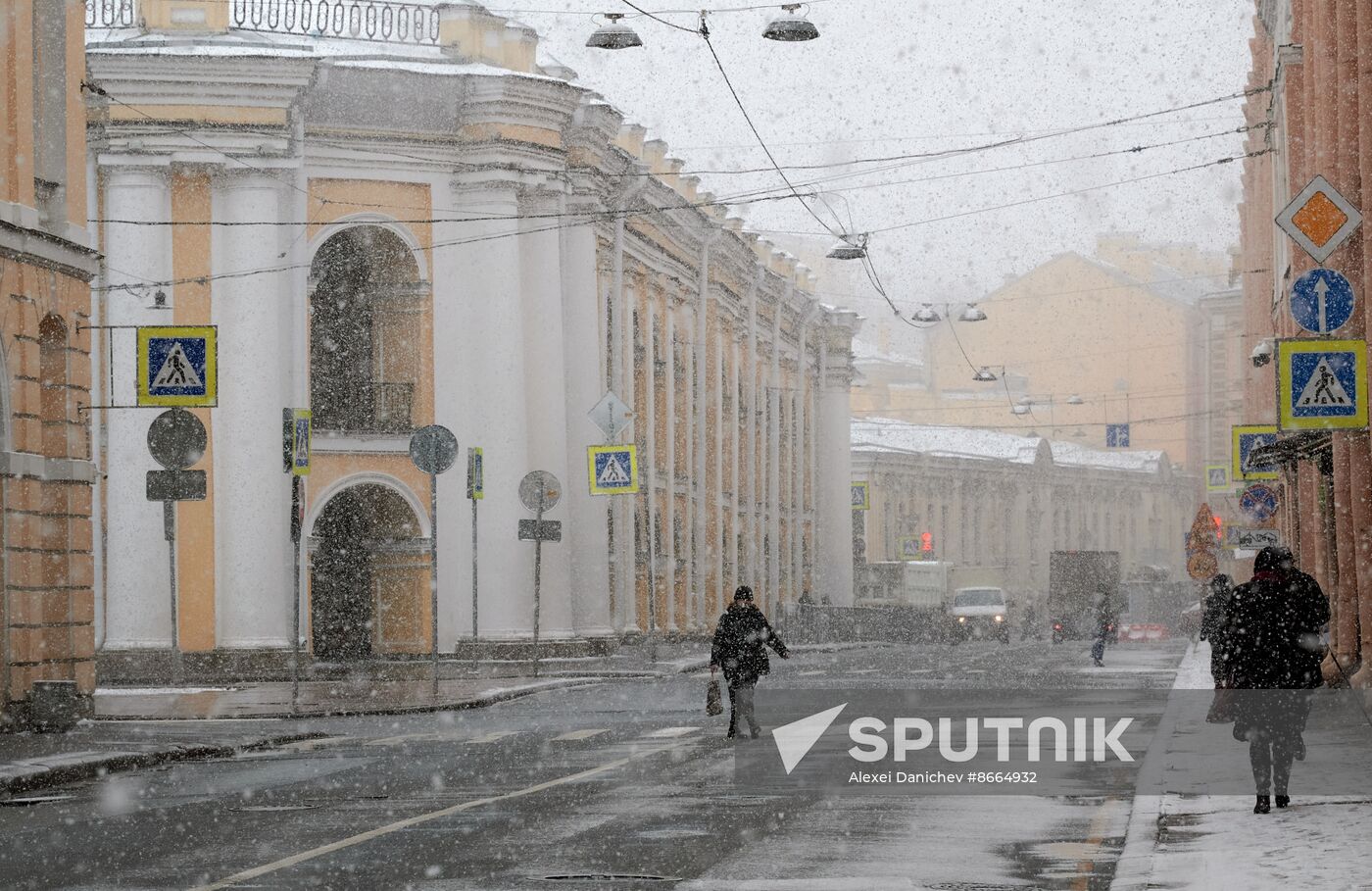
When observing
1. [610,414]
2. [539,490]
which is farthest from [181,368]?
[610,414]

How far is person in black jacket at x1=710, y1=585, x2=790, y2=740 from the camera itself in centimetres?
1973

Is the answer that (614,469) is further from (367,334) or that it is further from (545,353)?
(367,334)

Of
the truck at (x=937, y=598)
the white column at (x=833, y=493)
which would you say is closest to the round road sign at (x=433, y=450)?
the truck at (x=937, y=598)

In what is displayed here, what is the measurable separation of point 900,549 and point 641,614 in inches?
1474

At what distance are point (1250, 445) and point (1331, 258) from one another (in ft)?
22.1

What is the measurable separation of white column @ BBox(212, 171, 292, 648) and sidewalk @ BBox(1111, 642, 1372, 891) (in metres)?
24.6

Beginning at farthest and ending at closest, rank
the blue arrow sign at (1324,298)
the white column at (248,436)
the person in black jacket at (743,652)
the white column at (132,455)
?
the white column at (248,436), the white column at (132,455), the person in black jacket at (743,652), the blue arrow sign at (1324,298)

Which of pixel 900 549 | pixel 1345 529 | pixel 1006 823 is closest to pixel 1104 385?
pixel 900 549

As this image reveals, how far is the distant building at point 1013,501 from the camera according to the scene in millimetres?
89188

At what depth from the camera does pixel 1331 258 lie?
26891 millimetres

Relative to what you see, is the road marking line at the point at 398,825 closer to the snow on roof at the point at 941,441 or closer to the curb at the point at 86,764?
the curb at the point at 86,764

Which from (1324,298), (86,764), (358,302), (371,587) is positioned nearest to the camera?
(86,764)

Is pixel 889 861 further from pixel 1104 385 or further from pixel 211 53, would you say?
pixel 1104 385

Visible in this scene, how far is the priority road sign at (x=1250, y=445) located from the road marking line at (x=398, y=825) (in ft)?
52.5
